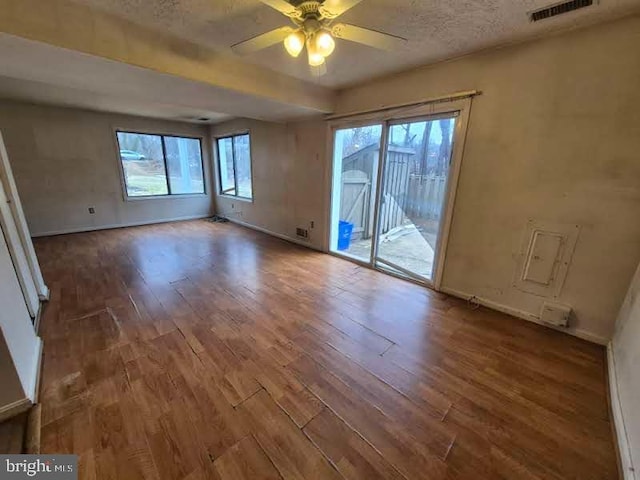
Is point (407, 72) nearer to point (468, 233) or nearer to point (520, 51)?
point (520, 51)

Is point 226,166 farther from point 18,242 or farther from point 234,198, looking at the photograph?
point 18,242

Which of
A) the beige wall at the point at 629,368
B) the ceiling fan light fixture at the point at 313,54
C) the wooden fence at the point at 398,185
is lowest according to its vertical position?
the beige wall at the point at 629,368

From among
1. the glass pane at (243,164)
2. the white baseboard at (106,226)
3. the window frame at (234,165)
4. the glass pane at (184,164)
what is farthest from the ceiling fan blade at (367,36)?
the white baseboard at (106,226)

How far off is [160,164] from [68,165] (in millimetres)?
1529

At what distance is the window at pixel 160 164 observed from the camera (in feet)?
17.5

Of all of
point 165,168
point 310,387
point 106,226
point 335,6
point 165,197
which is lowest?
point 310,387

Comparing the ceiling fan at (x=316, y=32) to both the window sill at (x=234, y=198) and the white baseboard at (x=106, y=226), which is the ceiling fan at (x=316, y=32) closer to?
Result: the window sill at (x=234, y=198)

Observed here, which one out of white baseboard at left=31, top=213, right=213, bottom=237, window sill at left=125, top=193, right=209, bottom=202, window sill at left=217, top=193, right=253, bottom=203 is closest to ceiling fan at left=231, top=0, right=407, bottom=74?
window sill at left=217, top=193, right=253, bottom=203

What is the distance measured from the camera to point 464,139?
246 cm

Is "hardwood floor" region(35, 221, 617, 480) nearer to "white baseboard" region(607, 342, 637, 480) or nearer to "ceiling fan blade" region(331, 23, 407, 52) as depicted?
"white baseboard" region(607, 342, 637, 480)

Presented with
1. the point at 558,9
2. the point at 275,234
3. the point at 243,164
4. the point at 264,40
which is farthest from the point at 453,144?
the point at 243,164

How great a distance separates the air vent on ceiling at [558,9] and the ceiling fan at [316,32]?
1.01 meters

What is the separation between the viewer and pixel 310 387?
5.25 ft

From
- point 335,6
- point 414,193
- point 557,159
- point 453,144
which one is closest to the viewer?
point 335,6
